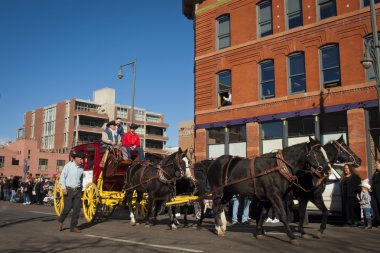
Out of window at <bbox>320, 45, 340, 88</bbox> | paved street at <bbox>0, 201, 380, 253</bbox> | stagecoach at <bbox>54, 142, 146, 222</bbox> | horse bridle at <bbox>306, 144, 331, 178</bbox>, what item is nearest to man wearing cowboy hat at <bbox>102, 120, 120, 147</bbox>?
stagecoach at <bbox>54, 142, 146, 222</bbox>

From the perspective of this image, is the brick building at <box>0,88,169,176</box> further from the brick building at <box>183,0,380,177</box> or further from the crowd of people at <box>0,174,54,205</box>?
the brick building at <box>183,0,380,177</box>

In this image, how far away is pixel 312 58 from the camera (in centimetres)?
2047

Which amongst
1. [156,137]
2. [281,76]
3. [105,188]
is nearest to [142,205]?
[105,188]

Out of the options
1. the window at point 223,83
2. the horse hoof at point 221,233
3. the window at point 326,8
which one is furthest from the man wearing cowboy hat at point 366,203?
the window at point 223,83

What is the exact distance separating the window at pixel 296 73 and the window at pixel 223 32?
4861mm

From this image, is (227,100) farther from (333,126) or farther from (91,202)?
(91,202)

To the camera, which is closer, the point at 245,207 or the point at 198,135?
the point at 245,207

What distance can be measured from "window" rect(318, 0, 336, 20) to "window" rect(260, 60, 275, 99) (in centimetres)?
377

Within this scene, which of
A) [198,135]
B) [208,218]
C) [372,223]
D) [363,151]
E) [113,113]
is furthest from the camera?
[113,113]

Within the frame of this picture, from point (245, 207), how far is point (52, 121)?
90.2 meters

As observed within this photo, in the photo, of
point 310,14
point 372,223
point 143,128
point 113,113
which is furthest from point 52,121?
point 372,223

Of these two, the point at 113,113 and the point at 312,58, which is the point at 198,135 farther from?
the point at 113,113

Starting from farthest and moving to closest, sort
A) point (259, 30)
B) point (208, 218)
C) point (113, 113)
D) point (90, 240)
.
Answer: point (113, 113), point (259, 30), point (208, 218), point (90, 240)

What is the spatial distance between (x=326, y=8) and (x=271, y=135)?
766cm
